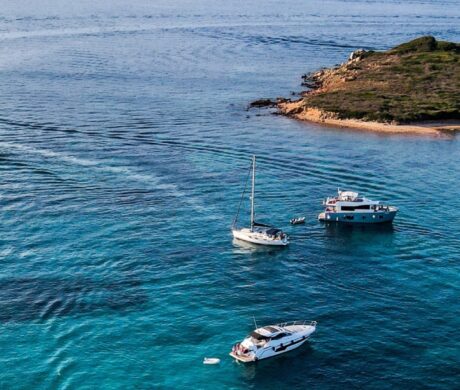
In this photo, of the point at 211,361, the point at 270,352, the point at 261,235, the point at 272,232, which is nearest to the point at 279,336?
the point at 270,352

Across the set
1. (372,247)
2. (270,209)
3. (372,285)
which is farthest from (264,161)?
(372,285)

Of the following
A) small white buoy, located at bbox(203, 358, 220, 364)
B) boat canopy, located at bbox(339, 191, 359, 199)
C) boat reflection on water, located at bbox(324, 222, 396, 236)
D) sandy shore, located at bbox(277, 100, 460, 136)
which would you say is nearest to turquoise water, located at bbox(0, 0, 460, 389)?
boat reflection on water, located at bbox(324, 222, 396, 236)

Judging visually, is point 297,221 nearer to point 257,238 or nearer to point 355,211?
point 355,211

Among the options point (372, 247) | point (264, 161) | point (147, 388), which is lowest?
point (147, 388)

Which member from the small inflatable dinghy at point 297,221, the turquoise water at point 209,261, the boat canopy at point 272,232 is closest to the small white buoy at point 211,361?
the turquoise water at point 209,261

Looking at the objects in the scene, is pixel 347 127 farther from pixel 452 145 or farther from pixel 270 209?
pixel 270 209

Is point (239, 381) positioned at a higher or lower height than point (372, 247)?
lower
